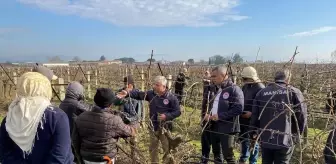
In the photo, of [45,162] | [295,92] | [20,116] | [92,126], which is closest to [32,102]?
[20,116]

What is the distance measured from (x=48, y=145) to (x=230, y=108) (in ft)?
7.90

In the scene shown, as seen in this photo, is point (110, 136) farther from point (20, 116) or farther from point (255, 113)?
point (255, 113)

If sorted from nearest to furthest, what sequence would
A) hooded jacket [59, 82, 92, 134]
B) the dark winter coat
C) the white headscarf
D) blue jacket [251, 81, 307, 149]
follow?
the white headscarf < the dark winter coat < blue jacket [251, 81, 307, 149] < hooded jacket [59, 82, 92, 134]

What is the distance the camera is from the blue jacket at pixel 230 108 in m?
3.84

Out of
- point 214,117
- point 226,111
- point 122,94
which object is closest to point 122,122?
point 214,117

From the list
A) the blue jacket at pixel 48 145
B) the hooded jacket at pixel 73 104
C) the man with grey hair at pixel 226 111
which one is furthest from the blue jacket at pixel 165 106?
the blue jacket at pixel 48 145

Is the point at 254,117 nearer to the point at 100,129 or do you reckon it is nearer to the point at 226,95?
the point at 226,95

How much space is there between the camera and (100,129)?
289 centimetres

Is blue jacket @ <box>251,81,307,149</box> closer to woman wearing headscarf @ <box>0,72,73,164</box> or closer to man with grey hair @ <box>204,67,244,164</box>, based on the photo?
man with grey hair @ <box>204,67,244,164</box>

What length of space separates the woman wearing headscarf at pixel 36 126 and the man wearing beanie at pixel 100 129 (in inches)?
28.9

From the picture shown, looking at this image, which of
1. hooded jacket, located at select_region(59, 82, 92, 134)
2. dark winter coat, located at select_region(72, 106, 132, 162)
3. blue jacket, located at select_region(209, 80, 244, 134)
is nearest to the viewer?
dark winter coat, located at select_region(72, 106, 132, 162)

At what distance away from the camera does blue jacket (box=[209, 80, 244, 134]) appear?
384 centimetres

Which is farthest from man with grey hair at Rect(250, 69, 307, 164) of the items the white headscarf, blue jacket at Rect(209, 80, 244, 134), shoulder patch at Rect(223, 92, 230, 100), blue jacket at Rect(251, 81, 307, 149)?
the white headscarf

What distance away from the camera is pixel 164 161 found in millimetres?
3039
